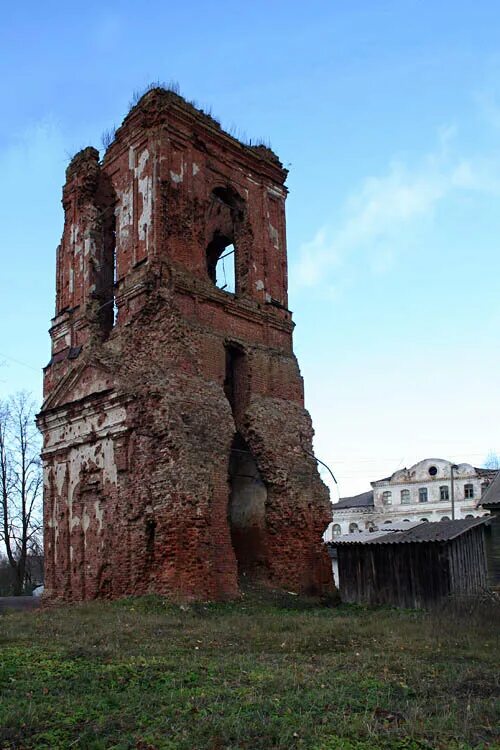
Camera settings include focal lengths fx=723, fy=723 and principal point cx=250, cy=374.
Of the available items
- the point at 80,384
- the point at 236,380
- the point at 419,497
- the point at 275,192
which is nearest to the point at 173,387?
the point at 236,380

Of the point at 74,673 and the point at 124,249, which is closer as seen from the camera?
the point at 74,673

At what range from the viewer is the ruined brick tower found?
14242 millimetres

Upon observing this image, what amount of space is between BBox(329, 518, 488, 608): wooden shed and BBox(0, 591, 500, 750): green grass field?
229 cm

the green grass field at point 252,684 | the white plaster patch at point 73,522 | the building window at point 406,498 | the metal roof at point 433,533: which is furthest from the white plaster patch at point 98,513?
the building window at point 406,498

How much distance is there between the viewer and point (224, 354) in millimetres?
16062

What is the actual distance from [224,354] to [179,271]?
2.07 meters

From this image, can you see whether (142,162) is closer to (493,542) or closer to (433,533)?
(433,533)

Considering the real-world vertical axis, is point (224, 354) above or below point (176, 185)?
below

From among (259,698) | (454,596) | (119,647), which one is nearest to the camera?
(259,698)

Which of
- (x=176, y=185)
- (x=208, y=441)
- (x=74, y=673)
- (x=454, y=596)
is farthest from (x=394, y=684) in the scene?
(x=176, y=185)

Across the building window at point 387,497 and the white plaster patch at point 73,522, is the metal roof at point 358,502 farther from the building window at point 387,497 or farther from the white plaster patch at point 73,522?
the white plaster patch at point 73,522

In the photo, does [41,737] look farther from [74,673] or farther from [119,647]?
[119,647]

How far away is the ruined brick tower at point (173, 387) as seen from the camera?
14.2 meters

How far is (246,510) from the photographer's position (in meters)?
16.8
